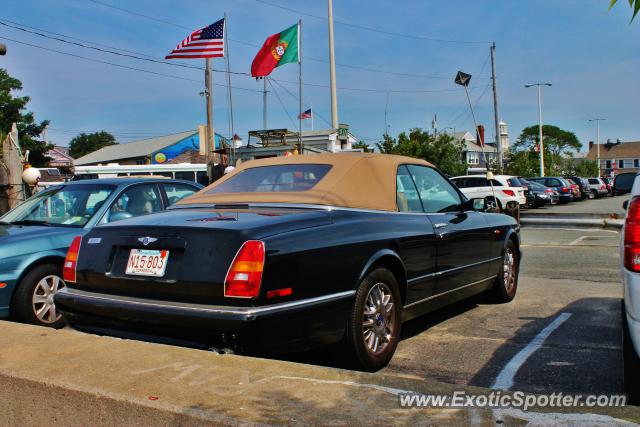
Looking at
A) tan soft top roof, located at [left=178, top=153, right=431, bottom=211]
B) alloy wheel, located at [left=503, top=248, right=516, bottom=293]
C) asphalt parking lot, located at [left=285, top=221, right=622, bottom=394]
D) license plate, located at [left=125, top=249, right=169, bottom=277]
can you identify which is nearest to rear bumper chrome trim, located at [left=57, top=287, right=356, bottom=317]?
license plate, located at [left=125, top=249, right=169, bottom=277]

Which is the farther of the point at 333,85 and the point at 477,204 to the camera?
the point at 333,85

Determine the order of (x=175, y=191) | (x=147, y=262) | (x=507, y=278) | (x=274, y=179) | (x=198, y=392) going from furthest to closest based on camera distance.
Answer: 1. (x=175, y=191)
2. (x=507, y=278)
3. (x=274, y=179)
4. (x=147, y=262)
5. (x=198, y=392)

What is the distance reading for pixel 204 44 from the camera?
19.9 metres

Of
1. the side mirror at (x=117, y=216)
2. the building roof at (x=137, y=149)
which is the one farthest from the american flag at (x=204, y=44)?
the building roof at (x=137, y=149)

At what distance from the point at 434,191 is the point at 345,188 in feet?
4.54

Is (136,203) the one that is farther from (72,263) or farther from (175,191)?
(72,263)

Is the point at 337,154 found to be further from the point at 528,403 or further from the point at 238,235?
the point at 528,403

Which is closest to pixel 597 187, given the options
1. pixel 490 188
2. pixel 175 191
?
pixel 490 188

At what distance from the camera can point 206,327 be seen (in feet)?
10.9

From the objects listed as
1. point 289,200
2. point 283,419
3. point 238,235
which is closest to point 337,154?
point 289,200

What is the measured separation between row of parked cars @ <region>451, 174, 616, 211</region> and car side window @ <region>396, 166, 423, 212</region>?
457 inches

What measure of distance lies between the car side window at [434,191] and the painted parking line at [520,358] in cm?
138

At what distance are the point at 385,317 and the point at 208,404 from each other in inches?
74.7

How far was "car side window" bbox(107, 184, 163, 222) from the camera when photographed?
632cm
